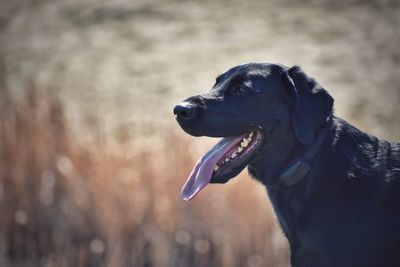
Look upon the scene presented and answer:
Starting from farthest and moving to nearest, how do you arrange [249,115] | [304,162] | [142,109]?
1. [142,109]
2. [249,115]
3. [304,162]

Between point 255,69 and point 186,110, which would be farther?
point 255,69

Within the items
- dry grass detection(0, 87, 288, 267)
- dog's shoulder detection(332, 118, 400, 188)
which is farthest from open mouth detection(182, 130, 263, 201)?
dry grass detection(0, 87, 288, 267)

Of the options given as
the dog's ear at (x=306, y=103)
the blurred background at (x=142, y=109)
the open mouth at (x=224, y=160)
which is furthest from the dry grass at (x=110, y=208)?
the dog's ear at (x=306, y=103)

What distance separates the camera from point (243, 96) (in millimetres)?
4223

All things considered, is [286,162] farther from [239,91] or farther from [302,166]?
[239,91]

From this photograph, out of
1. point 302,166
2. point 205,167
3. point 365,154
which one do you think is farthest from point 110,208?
point 365,154

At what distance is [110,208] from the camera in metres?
6.44

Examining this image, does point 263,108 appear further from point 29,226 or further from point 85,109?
point 85,109

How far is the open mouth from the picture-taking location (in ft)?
13.5

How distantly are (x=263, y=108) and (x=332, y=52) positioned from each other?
6.75 m

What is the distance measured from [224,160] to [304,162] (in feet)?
1.27

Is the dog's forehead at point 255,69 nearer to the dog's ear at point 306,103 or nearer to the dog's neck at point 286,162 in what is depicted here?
the dog's ear at point 306,103

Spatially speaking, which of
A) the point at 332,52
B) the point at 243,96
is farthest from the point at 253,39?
the point at 243,96

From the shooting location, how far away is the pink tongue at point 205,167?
414 cm
